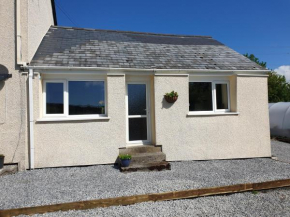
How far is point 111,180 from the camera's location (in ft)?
17.5

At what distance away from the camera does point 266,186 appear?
195 inches

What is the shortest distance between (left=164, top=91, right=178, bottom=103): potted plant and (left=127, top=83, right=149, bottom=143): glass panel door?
34.4 inches

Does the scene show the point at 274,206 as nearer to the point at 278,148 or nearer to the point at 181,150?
the point at 181,150

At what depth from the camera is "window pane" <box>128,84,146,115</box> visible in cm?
734

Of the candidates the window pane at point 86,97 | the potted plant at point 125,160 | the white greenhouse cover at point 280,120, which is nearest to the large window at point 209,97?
the potted plant at point 125,160

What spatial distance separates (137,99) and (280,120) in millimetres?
11190

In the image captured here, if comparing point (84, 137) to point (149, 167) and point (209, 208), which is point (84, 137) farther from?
point (209, 208)

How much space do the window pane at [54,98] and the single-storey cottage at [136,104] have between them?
32mm

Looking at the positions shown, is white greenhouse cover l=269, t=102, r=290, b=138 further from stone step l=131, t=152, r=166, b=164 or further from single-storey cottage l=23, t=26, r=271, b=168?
stone step l=131, t=152, r=166, b=164

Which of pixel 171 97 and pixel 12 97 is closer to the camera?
pixel 12 97

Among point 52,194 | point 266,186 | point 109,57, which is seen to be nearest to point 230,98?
point 266,186

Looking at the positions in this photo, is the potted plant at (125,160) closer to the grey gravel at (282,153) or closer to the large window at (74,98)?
the large window at (74,98)

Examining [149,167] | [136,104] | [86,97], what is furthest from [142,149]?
[86,97]

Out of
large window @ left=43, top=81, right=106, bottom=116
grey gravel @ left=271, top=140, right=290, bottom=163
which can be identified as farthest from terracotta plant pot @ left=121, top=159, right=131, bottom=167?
grey gravel @ left=271, top=140, right=290, bottom=163
